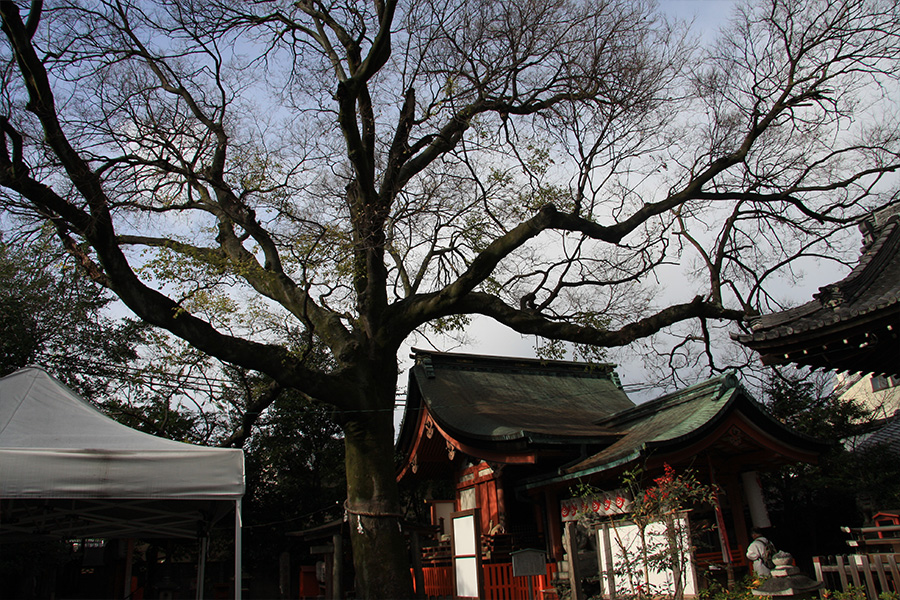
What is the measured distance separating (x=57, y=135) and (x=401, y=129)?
17.8 feet

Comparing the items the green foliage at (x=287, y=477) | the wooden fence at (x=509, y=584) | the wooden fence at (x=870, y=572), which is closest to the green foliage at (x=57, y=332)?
the green foliage at (x=287, y=477)

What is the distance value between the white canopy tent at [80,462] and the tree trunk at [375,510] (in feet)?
9.53

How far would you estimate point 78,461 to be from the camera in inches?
206

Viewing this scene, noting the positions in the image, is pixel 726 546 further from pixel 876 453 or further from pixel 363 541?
pixel 876 453

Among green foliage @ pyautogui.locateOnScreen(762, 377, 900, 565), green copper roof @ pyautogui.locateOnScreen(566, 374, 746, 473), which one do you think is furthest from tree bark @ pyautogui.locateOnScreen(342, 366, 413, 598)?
green foliage @ pyautogui.locateOnScreen(762, 377, 900, 565)

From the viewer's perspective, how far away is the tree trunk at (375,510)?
28.5ft

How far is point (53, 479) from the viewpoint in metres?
5.10

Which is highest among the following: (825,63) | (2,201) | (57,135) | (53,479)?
(825,63)

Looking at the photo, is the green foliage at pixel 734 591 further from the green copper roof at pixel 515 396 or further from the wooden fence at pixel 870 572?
the green copper roof at pixel 515 396

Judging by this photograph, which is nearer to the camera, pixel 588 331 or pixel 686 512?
pixel 686 512

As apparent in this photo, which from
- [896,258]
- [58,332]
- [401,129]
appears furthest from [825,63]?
[58,332]

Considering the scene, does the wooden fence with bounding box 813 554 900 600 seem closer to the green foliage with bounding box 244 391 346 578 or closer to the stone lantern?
the stone lantern

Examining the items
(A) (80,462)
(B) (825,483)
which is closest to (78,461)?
(A) (80,462)

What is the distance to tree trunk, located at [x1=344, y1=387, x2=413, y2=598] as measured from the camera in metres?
8.69
